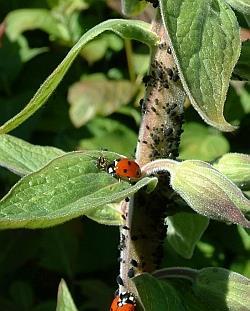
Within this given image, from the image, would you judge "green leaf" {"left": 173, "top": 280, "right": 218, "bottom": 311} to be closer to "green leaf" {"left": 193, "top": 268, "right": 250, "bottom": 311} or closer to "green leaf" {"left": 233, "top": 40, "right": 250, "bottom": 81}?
"green leaf" {"left": 193, "top": 268, "right": 250, "bottom": 311}

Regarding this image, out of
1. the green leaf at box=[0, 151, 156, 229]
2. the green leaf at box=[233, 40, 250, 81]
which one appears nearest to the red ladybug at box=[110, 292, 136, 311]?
the green leaf at box=[0, 151, 156, 229]

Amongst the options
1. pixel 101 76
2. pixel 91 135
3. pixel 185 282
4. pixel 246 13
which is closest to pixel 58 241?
pixel 91 135

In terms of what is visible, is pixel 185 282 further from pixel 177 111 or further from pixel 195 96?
pixel 195 96

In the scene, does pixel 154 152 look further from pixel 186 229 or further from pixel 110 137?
pixel 110 137

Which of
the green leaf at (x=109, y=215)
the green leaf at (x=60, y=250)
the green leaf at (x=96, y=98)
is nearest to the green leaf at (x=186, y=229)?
the green leaf at (x=109, y=215)

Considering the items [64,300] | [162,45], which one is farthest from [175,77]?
[64,300]

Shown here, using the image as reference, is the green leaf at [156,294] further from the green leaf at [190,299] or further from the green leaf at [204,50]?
the green leaf at [204,50]
